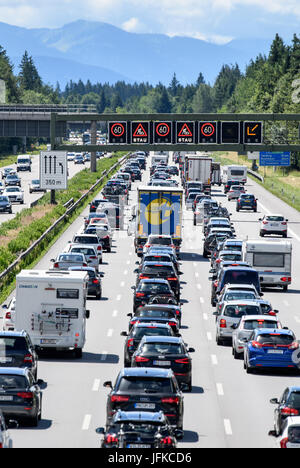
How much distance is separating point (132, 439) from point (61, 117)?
2194 inches

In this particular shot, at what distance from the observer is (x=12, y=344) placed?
2533cm

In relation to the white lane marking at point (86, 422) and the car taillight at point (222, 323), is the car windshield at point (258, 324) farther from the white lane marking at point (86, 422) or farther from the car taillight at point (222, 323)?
the white lane marking at point (86, 422)

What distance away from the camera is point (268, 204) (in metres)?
97.3

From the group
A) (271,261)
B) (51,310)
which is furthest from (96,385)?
(271,261)

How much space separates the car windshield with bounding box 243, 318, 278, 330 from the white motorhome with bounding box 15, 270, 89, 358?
461 centimetres

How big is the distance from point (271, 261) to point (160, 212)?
10695mm

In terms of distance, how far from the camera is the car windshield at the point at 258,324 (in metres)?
30.4

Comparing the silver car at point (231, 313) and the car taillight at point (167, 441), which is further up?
the car taillight at point (167, 441)

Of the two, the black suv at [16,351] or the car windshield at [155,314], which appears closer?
the black suv at [16,351]

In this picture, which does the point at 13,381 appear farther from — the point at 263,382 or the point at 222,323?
the point at 222,323

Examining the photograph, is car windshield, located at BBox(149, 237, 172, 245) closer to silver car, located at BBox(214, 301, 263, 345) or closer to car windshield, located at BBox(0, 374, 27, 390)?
silver car, located at BBox(214, 301, 263, 345)

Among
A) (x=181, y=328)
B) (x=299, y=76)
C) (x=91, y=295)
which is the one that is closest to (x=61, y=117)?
(x=91, y=295)

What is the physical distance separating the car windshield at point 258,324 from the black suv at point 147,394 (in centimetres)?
1027

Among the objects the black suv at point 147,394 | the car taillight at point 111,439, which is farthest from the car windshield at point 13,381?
the car taillight at point 111,439
